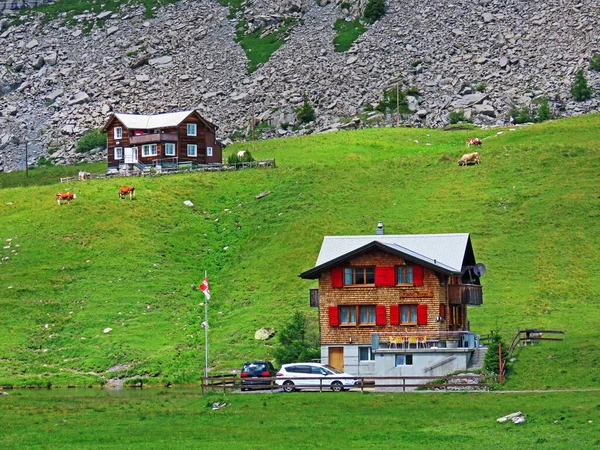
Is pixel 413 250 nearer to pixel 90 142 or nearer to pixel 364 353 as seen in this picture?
pixel 364 353

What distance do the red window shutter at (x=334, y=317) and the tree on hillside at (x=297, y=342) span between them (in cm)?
259

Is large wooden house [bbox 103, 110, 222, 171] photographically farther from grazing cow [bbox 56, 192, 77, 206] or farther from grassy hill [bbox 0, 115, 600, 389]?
grazing cow [bbox 56, 192, 77, 206]

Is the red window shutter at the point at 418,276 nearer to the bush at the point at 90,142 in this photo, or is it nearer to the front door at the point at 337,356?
the front door at the point at 337,356

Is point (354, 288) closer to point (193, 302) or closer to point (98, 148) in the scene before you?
point (193, 302)

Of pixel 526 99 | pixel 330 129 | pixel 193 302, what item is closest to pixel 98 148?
pixel 330 129

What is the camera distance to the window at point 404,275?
7575 centimetres

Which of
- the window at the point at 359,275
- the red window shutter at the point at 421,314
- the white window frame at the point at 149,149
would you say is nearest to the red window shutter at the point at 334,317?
the window at the point at 359,275

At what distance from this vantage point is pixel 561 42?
195m

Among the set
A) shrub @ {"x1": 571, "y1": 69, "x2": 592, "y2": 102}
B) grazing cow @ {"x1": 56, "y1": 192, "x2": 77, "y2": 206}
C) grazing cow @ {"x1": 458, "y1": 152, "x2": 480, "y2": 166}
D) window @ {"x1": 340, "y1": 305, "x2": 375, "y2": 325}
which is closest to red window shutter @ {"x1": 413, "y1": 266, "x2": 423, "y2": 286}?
window @ {"x1": 340, "y1": 305, "x2": 375, "y2": 325}

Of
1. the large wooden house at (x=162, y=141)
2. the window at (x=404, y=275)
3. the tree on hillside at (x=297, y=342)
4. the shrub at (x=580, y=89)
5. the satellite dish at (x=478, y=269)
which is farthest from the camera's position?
the shrub at (x=580, y=89)

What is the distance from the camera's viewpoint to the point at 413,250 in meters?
78.2

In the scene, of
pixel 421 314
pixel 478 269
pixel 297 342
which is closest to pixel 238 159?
pixel 297 342

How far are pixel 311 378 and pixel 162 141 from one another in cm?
8249

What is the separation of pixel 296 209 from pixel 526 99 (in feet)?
230
